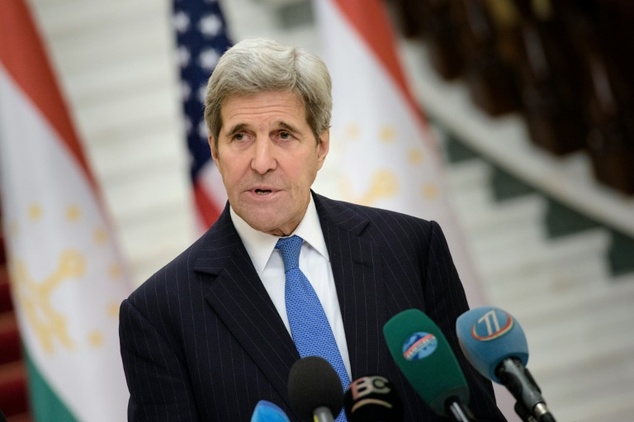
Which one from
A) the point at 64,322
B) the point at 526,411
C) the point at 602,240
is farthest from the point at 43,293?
the point at 602,240

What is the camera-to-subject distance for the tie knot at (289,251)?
171 cm

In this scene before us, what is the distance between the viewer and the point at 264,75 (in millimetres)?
1573

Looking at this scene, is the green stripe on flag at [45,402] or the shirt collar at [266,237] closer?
the shirt collar at [266,237]

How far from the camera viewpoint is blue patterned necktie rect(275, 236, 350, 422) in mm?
1642

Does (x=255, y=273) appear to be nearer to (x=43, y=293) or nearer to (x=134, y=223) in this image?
(x=43, y=293)

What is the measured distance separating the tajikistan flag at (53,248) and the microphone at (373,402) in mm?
2304

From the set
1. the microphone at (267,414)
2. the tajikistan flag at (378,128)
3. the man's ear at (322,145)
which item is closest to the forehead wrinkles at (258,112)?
the man's ear at (322,145)

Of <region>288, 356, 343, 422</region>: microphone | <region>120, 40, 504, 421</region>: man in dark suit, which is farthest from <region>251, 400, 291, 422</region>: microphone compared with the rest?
<region>120, 40, 504, 421</region>: man in dark suit

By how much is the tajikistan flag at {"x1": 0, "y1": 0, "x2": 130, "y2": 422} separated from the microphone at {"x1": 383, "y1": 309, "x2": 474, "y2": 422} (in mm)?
2262

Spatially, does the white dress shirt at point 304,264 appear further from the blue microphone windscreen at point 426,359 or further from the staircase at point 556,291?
the staircase at point 556,291

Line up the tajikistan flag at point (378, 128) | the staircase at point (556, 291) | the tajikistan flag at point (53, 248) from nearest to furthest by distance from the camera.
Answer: the tajikistan flag at point (53, 248), the tajikistan flag at point (378, 128), the staircase at point (556, 291)

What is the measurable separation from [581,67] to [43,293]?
3.24 m

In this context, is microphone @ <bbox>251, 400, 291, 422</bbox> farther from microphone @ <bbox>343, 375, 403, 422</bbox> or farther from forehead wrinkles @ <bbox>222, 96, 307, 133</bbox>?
forehead wrinkles @ <bbox>222, 96, 307, 133</bbox>

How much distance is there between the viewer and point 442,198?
3.89 meters
